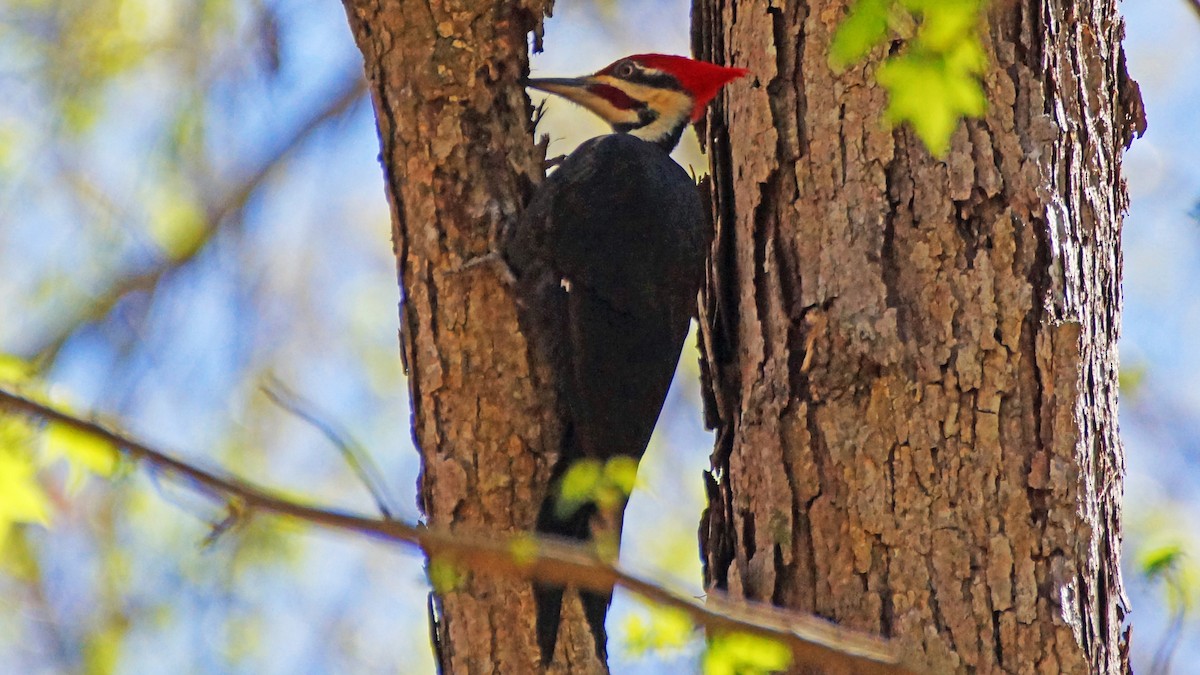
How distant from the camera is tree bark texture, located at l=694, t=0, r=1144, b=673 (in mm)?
2209

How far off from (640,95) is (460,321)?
1370 millimetres

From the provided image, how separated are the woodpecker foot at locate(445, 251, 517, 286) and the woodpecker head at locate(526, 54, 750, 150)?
2.91ft

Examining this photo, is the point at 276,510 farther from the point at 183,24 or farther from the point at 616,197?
the point at 183,24

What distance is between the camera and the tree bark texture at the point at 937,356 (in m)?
2.21

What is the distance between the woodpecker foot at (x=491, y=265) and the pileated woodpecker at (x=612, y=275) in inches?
1.7

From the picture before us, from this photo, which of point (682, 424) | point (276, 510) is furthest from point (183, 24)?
point (276, 510)

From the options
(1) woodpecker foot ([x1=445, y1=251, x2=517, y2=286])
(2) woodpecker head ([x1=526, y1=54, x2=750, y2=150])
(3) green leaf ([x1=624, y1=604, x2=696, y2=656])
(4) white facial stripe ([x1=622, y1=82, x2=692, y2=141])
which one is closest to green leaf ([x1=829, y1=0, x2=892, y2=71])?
(3) green leaf ([x1=624, y1=604, x2=696, y2=656])

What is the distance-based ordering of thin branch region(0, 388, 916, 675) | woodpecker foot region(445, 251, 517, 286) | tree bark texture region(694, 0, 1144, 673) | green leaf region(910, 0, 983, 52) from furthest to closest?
woodpecker foot region(445, 251, 517, 286)
tree bark texture region(694, 0, 1144, 673)
green leaf region(910, 0, 983, 52)
thin branch region(0, 388, 916, 675)

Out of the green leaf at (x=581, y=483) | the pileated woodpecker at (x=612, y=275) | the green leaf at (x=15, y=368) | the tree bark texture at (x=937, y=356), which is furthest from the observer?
the pileated woodpecker at (x=612, y=275)

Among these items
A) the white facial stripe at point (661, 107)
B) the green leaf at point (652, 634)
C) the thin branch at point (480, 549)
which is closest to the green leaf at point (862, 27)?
the thin branch at point (480, 549)

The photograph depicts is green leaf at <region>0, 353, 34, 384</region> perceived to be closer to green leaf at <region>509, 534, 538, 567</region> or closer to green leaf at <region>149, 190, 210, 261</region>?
green leaf at <region>509, 534, 538, 567</region>

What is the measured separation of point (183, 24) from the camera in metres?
5.12

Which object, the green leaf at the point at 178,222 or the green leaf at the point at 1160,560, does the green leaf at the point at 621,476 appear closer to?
the green leaf at the point at 1160,560

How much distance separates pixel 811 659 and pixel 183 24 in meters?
4.59
